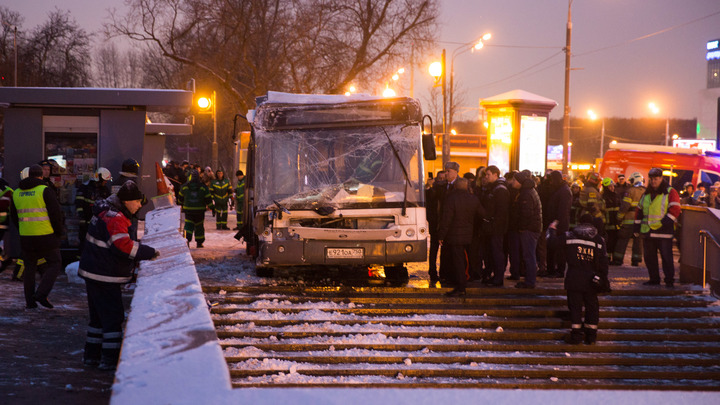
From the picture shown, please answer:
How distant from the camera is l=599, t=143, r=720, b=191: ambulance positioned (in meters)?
25.0

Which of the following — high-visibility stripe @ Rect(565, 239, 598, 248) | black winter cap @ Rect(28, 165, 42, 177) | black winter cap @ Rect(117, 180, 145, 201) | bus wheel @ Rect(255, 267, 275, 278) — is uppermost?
black winter cap @ Rect(28, 165, 42, 177)

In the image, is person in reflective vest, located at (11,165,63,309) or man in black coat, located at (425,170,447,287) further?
man in black coat, located at (425,170,447,287)

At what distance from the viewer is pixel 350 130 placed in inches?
423

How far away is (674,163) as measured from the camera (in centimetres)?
2542

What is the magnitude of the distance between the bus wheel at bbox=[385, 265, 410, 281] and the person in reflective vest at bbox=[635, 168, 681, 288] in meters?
3.87

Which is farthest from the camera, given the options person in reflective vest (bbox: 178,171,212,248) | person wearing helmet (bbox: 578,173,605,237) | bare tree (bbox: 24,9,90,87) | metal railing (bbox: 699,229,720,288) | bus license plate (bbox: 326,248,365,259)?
bare tree (bbox: 24,9,90,87)

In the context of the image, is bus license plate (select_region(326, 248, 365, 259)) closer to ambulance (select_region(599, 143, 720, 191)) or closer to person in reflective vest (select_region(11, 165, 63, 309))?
person in reflective vest (select_region(11, 165, 63, 309))

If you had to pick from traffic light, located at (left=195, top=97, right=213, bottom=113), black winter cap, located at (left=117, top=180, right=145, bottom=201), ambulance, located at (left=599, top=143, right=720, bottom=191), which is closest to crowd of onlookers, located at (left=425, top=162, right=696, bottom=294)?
black winter cap, located at (left=117, top=180, right=145, bottom=201)

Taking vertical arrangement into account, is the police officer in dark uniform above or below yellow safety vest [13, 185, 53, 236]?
below

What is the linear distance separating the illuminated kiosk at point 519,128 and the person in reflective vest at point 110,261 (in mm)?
14487

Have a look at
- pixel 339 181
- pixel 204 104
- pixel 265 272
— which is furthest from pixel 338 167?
pixel 204 104

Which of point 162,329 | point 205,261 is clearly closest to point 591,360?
point 162,329

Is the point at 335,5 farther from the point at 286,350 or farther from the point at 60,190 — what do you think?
the point at 286,350

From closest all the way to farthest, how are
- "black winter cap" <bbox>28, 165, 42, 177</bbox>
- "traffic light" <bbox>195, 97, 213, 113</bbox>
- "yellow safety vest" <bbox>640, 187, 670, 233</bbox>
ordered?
"black winter cap" <bbox>28, 165, 42, 177</bbox> → "yellow safety vest" <bbox>640, 187, 670, 233</bbox> → "traffic light" <bbox>195, 97, 213, 113</bbox>
